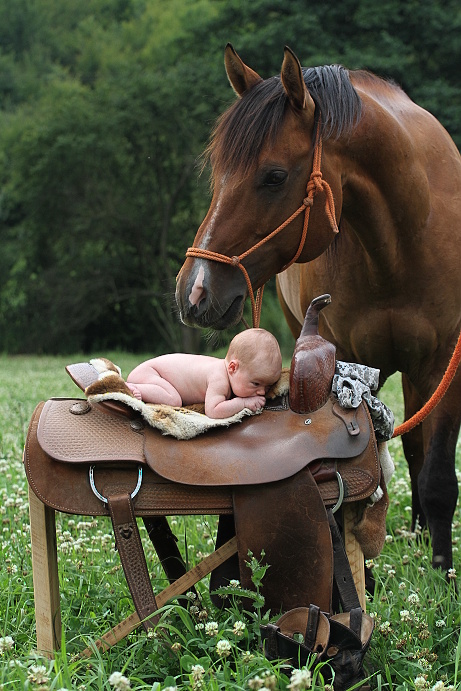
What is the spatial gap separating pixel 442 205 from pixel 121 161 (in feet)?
64.0

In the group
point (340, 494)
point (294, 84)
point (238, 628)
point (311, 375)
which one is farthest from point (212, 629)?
point (294, 84)

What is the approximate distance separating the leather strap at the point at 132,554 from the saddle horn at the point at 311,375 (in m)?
0.59

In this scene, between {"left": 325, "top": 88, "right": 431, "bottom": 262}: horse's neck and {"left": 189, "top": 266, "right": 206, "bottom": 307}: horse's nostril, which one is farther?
{"left": 325, "top": 88, "right": 431, "bottom": 262}: horse's neck

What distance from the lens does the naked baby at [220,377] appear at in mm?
2434

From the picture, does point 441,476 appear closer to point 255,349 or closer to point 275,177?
point 255,349

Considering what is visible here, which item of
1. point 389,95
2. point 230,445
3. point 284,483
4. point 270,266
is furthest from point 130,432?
point 389,95

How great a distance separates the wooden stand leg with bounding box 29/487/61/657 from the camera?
Answer: 2.22m

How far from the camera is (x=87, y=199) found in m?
21.9

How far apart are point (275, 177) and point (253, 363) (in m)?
0.77

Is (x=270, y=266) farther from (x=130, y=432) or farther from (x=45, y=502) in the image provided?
(x=45, y=502)

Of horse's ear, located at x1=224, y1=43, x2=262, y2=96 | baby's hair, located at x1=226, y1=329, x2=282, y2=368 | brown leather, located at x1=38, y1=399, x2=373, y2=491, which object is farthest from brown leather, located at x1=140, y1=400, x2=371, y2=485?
horse's ear, located at x1=224, y1=43, x2=262, y2=96

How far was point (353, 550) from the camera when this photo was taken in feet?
7.58

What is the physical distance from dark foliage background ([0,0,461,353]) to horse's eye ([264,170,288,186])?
56.5 feet

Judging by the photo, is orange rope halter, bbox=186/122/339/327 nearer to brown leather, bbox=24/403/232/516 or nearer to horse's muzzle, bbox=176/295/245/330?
horse's muzzle, bbox=176/295/245/330
